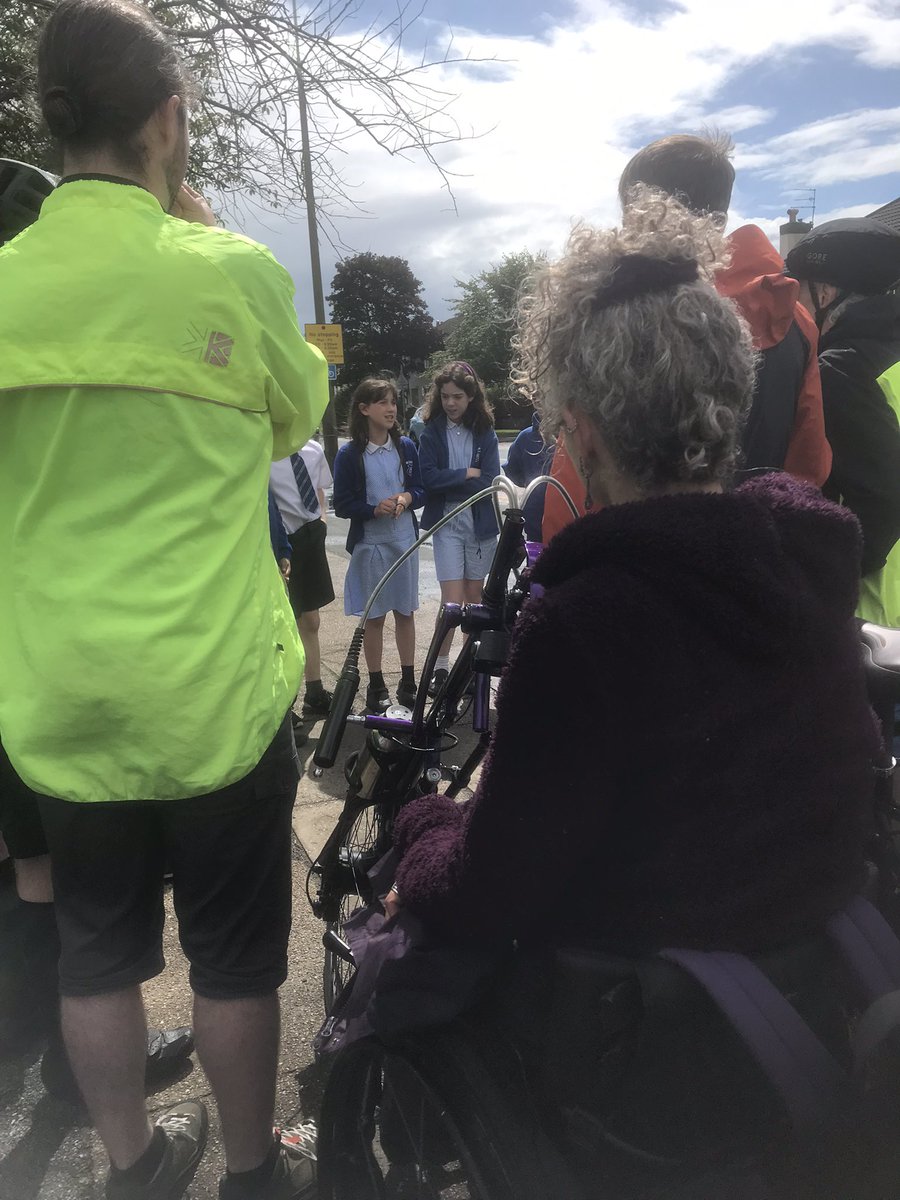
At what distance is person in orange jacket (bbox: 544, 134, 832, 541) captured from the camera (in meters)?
1.94

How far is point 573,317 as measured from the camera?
3.94 feet

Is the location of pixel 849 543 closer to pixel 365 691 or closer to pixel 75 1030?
pixel 75 1030

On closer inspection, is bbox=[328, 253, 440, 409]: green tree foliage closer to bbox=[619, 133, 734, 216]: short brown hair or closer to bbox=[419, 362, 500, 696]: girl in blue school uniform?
bbox=[419, 362, 500, 696]: girl in blue school uniform

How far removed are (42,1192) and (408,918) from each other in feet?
3.90

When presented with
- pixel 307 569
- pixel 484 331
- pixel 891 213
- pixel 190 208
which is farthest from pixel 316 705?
pixel 484 331

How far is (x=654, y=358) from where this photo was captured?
1.13 m

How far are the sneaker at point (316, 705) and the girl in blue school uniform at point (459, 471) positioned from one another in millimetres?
725

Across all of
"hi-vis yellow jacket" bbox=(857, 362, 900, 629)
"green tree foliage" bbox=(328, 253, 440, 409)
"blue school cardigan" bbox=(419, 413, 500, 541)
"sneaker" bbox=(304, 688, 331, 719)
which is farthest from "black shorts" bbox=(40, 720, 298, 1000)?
"green tree foliage" bbox=(328, 253, 440, 409)

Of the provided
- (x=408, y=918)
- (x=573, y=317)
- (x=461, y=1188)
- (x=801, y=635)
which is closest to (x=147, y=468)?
(x=573, y=317)

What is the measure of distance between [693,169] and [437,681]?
4.68 feet

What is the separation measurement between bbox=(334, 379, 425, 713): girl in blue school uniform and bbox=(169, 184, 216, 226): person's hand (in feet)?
10.1

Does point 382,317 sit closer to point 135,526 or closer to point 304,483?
point 304,483

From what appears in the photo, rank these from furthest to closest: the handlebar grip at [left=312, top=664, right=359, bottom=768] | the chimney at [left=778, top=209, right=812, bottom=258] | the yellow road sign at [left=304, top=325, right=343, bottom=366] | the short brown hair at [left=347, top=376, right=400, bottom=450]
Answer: the chimney at [left=778, top=209, right=812, bottom=258]
the yellow road sign at [left=304, top=325, right=343, bottom=366]
the short brown hair at [left=347, top=376, right=400, bottom=450]
the handlebar grip at [left=312, top=664, right=359, bottom=768]

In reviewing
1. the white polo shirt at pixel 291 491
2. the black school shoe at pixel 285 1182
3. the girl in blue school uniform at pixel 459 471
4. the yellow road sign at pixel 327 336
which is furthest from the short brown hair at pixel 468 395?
the yellow road sign at pixel 327 336
